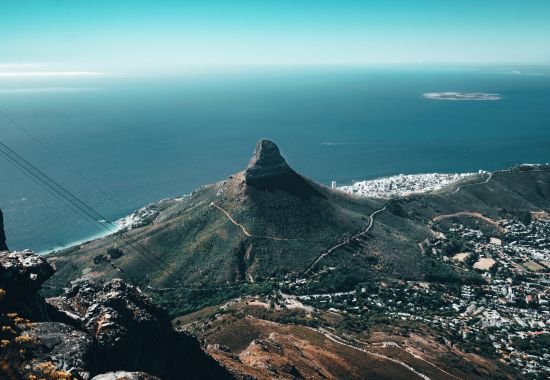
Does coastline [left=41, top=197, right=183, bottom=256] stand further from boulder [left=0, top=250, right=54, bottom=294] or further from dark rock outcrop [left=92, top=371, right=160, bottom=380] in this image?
dark rock outcrop [left=92, top=371, right=160, bottom=380]

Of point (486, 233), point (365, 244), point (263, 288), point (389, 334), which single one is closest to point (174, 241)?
point (263, 288)

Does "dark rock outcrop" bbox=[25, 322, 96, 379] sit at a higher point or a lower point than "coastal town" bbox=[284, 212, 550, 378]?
higher

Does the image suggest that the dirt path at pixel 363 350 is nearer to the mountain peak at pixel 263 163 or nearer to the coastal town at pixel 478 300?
the coastal town at pixel 478 300

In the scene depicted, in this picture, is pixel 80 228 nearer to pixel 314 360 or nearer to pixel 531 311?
pixel 314 360

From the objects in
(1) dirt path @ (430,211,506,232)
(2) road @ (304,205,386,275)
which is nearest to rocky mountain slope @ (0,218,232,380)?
(2) road @ (304,205,386,275)

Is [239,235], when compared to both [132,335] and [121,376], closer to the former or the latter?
[132,335]

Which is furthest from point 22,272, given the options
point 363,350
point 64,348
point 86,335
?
point 363,350
